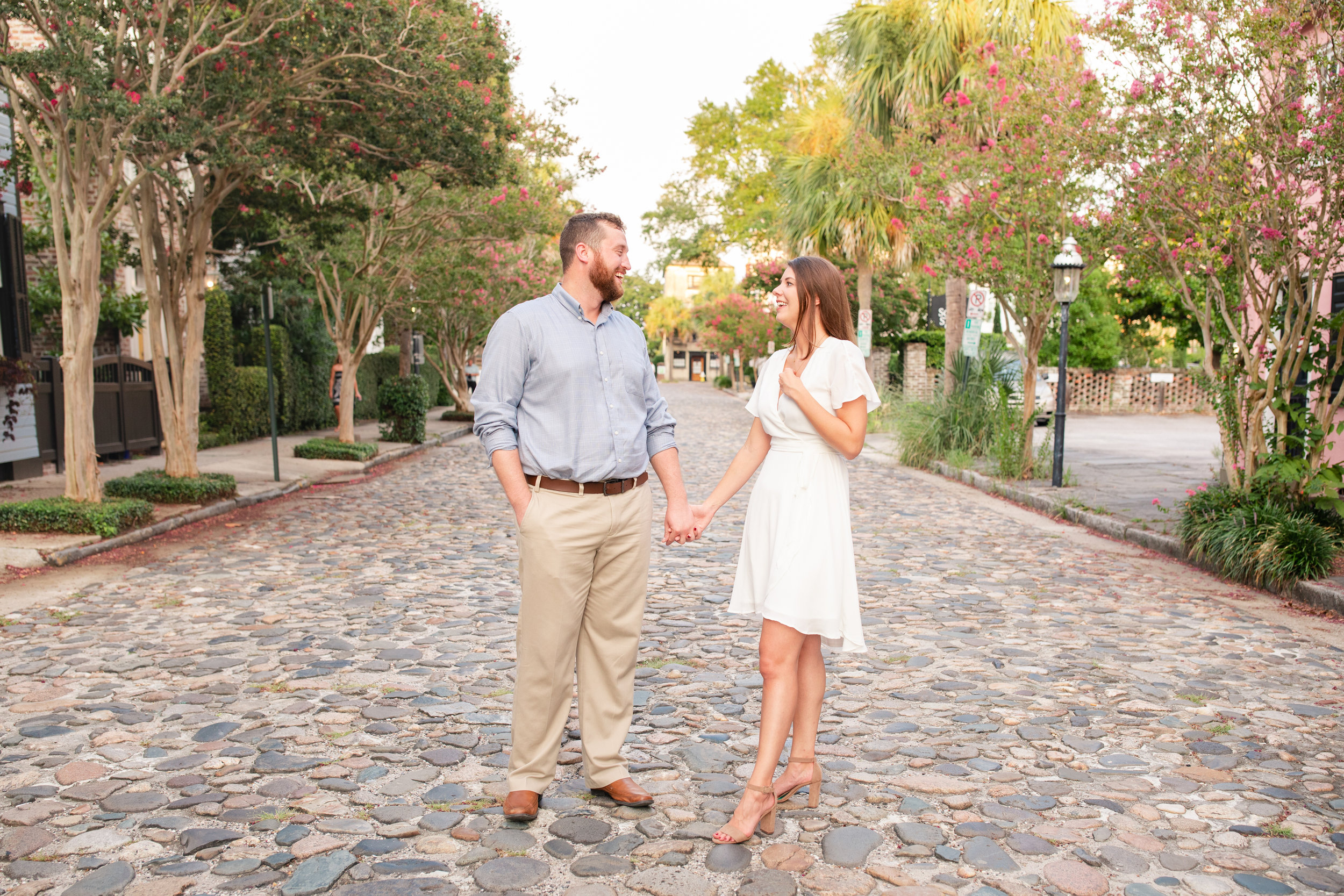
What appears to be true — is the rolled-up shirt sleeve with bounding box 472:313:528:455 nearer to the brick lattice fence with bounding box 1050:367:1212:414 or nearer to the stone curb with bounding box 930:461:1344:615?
the stone curb with bounding box 930:461:1344:615

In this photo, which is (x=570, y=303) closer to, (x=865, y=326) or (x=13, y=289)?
(x=13, y=289)

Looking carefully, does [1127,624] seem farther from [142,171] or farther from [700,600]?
[142,171]

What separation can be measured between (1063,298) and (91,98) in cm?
1092

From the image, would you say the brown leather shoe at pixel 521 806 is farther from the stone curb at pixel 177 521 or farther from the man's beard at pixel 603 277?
the stone curb at pixel 177 521

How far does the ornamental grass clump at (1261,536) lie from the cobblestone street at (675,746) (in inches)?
18.4

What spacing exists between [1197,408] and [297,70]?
35226 millimetres

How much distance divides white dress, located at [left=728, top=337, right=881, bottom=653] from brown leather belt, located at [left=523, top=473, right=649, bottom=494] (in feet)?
1.57

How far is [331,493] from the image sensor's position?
13680 mm

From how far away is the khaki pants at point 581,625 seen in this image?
3.51 m

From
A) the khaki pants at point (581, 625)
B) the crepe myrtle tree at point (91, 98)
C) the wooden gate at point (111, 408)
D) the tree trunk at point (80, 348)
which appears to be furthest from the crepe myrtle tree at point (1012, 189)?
the wooden gate at point (111, 408)

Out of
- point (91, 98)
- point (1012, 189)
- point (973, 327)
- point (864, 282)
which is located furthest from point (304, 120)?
point (864, 282)

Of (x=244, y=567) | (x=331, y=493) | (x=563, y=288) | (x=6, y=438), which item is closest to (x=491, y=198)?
(x=331, y=493)

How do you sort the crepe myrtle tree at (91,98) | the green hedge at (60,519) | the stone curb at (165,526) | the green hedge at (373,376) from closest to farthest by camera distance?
1. the stone curb at (165,526)
2. the crepe myrtle tree at (91,98)
3. the green hedge at (60,519)
4. the green hedge at (373,376)

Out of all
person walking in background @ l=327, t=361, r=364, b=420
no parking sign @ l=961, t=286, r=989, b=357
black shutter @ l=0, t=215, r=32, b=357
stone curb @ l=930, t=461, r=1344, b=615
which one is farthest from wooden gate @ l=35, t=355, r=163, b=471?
no parking sign @ l=961, t=286, r=989, b=357
